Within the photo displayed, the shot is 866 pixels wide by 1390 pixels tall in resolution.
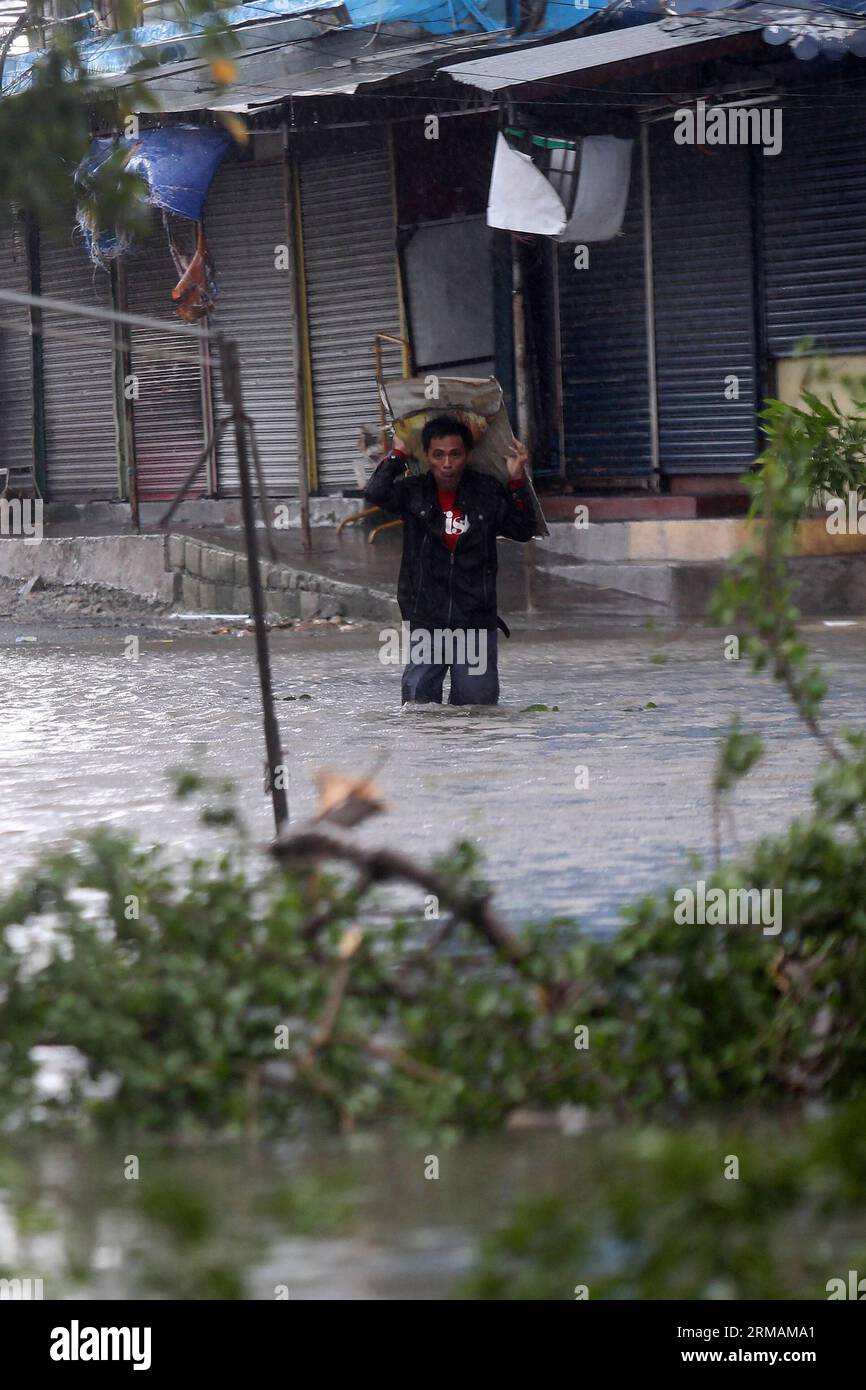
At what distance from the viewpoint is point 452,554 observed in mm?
9789

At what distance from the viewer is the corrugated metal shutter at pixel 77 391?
21422 mm

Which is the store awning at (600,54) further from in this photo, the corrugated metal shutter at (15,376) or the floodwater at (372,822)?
the corrugated metal shutter at (15,376)

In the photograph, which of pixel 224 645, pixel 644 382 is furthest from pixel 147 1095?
pixel 644 382

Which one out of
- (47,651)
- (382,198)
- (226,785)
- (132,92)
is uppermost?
(382,198)

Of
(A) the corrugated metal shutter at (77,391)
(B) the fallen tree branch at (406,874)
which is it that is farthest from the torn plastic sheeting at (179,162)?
(B) the fallen tree branch at (406,874)

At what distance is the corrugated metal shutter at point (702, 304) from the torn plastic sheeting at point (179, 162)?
4.03 m

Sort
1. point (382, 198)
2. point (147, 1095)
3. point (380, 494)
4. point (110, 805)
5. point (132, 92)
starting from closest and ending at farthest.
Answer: point (147, 1095)
point (132, 92)
point (110, 805)
point (380, 494)
point (382, 198)

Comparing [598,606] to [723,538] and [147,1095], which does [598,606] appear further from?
[147,1095]

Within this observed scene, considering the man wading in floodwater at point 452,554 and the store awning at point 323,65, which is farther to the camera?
the store awning at point 323,65

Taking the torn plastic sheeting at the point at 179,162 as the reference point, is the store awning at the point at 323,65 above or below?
above

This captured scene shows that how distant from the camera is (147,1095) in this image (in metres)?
3.60

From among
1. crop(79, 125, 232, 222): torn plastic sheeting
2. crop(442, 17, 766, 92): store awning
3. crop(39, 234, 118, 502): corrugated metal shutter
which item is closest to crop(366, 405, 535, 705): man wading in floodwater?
crop(442, 17, 766, 92): store awning

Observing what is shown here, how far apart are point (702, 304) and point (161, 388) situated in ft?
22.1

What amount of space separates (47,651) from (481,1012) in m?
11.0
